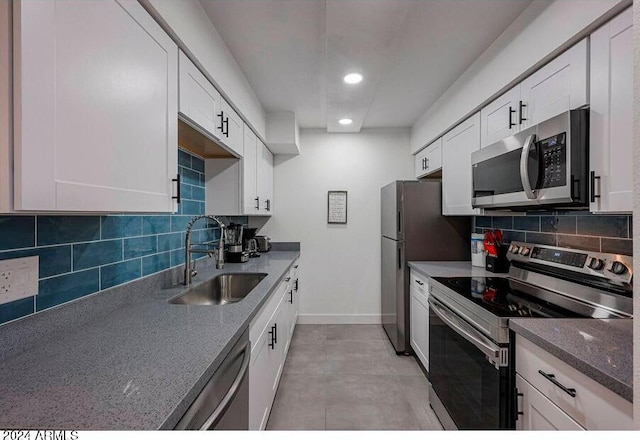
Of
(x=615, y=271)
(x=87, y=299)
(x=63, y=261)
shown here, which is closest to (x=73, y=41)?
(x=63, y=261)

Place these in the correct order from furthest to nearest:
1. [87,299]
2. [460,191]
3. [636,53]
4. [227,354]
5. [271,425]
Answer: [460,191]
[271,425]
[87,299]
[227,354]
[636,53]

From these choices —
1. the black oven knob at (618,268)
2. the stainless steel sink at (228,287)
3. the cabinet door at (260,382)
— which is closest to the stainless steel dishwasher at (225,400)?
the cabinet door at (260,382)

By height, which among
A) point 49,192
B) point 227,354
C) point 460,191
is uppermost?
point 460,191

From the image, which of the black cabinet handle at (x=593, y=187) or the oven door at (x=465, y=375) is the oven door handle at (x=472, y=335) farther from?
the black cabinet handle at (x=593, y=187)

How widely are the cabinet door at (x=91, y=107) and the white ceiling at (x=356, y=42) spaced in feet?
2.40

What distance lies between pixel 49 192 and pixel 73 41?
→ 40 centimetres

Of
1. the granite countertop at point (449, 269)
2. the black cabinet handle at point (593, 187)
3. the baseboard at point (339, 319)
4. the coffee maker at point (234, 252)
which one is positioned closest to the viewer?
the black cabinet handle at point (593, 187)

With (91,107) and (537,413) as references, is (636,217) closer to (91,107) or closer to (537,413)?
(537,413)

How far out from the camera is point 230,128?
211 cm

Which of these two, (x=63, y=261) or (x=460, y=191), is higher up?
(x=460, y=191)

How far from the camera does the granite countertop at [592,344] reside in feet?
2.85

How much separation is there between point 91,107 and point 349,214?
311cm

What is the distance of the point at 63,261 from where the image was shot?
3.83 ft

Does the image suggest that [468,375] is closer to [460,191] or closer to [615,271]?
[615,271]
